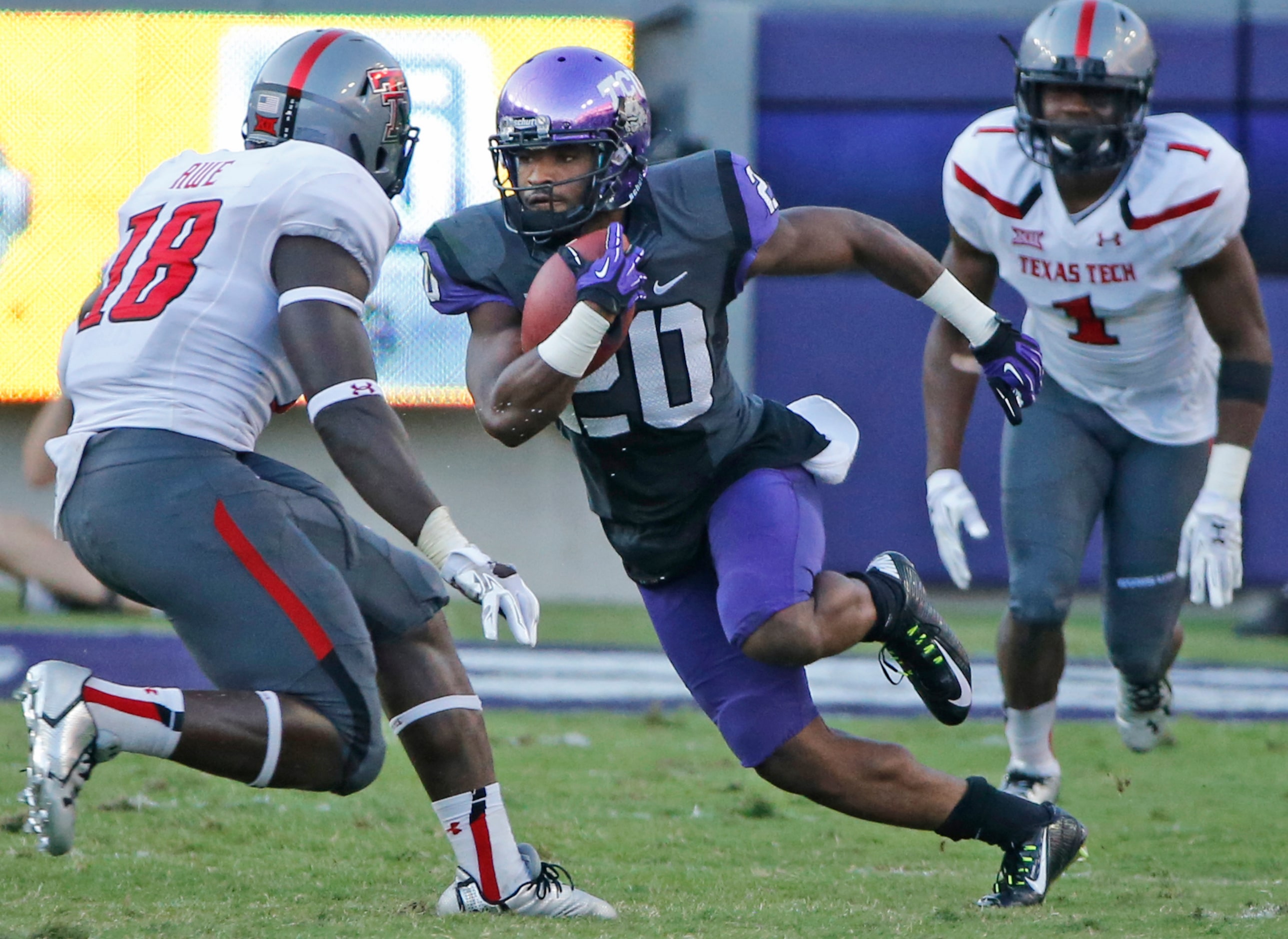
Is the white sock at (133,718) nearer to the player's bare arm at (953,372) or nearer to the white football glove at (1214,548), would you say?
the player's bare arm at (953,372)

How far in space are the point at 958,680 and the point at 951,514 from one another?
0.74m

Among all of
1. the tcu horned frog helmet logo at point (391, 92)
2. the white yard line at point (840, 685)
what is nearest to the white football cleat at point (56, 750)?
the tcu horned frog helmet logo at point (391, 92)

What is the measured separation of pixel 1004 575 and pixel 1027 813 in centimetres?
531

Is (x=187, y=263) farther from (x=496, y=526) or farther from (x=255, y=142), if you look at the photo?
(x=496, y=526)

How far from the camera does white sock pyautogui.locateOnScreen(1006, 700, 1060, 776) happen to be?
397 centimetres

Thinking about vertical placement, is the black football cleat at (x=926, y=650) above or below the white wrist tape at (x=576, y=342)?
below

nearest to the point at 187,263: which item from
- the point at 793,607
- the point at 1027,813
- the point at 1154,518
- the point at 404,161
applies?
the point at 404,161

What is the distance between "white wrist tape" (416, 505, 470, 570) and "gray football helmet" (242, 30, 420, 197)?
0.76m

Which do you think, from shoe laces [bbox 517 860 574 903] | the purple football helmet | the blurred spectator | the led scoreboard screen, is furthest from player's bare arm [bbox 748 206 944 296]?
the blurred spectator

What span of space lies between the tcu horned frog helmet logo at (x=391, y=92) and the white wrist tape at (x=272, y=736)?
1.11 meters

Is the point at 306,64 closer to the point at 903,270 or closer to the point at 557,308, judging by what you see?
the point at 557,308

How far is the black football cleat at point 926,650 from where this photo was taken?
10.4 feet

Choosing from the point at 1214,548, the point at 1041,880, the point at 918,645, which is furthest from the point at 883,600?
the point at 1214,548

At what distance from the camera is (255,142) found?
3082mm
